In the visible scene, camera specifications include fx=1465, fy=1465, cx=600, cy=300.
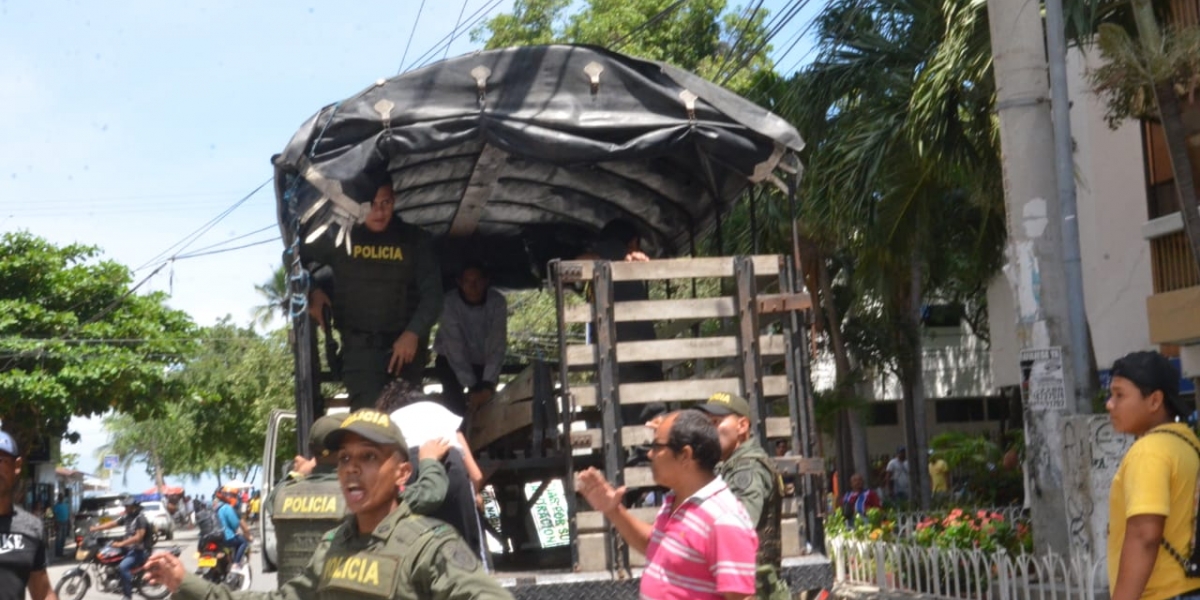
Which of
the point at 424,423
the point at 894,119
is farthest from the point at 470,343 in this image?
the point at 894,119

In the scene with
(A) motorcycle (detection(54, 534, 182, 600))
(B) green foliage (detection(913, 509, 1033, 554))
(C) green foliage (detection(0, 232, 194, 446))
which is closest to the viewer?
(B) green foliage (detection(913, 509, 1033, 554))

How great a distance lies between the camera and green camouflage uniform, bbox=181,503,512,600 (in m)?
3.67

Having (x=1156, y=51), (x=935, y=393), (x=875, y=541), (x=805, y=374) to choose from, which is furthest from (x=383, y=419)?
(x=935, y=393)

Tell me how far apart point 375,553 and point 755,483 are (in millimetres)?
1930

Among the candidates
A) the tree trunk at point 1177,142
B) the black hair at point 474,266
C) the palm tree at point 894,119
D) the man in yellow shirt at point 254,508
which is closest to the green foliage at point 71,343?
the man in yellow shirt at point 254,508

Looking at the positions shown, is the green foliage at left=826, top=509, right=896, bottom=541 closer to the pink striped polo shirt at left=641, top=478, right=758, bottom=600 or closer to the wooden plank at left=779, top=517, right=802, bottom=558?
the wooden plank at left=779, top=517, right=802, bottom=558

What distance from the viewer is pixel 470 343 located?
31.3ft

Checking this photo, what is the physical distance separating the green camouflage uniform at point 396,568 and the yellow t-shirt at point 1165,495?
1817 mm

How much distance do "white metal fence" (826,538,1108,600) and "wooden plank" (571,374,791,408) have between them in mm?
3279

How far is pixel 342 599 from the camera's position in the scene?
379 centimetres

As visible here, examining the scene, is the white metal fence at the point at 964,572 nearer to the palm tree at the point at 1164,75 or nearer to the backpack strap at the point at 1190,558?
the palm tree at the point at 1164,75

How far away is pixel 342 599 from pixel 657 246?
6415 mm

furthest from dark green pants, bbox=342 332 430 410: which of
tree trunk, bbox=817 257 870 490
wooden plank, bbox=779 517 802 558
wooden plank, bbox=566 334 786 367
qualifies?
tree trunk, bbox=817 257 870 490

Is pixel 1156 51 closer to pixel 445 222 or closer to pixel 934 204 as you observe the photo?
pixel 445 222
